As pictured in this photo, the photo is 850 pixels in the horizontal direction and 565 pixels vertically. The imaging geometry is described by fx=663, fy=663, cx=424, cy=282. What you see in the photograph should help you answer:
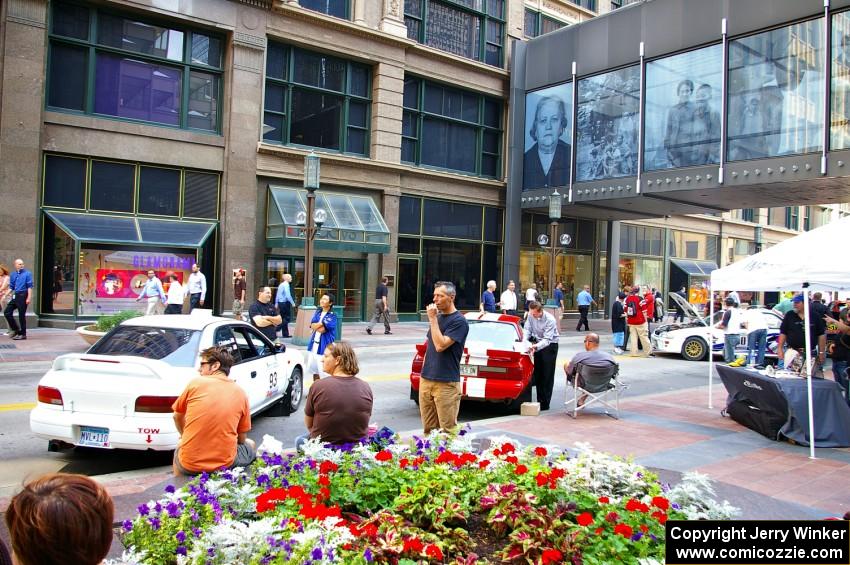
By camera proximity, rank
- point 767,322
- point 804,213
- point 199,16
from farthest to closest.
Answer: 1. point 804,213
2. point 199,16
3. point 767,322

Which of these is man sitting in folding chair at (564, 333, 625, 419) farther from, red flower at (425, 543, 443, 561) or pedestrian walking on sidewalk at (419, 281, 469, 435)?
red flower at (425, 543, 443, 561)

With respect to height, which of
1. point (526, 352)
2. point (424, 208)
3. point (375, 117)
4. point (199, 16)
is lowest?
point (526, 352)

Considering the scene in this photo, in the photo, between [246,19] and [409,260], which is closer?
[246,19]

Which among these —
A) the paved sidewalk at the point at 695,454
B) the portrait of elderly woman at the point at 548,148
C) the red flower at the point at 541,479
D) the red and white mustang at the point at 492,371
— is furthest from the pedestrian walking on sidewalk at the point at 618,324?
the red flower at the point at 541,479

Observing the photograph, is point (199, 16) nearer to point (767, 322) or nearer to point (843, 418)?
point (767, 322)

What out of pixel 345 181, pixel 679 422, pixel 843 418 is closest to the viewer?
pixel 843 418

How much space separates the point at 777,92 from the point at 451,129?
506 inches

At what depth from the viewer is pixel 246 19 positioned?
2242cm

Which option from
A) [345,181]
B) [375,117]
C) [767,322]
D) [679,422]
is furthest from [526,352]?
[375,117]

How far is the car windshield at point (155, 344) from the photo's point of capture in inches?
288

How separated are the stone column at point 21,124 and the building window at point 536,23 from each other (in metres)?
20.8

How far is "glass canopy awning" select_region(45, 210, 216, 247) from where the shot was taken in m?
19.3

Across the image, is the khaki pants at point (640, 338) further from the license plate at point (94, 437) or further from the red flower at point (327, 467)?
the red flower at point (327, 467)

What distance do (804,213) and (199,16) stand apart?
48527mm
